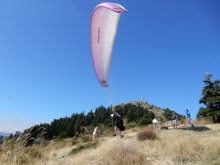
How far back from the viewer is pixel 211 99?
72.3ft

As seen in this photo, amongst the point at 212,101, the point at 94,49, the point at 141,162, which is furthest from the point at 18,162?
the point at 212,101

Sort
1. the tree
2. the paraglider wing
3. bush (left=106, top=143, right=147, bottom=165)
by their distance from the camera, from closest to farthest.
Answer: bush (left=106, top=143, right=147, bottom=165), the paraglider wing, the tree

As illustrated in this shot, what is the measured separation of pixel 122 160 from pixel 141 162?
515mm

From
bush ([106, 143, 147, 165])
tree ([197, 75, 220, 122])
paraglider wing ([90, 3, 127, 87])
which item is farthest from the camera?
tree ([197, 75, 220, 122])

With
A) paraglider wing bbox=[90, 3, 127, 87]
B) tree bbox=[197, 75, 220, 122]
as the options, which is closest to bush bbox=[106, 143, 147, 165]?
paraglider wing bbox=[90, 3, 127, 87]

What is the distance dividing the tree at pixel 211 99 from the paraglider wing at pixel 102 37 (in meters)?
15.8

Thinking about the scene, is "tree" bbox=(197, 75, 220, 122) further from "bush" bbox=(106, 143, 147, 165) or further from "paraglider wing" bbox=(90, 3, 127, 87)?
"bush" bbox=(106, 143, 147, 165)

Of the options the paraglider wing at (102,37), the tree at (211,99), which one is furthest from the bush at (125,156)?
the tree at (211,99)

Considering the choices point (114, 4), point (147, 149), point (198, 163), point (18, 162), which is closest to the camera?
point (18, 162)

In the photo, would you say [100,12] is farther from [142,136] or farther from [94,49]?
[142,136]

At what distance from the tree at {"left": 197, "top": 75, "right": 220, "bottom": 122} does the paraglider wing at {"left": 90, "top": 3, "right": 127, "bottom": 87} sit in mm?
15766

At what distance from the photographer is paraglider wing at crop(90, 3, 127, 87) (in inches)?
349

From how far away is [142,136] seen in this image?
32.5 ft

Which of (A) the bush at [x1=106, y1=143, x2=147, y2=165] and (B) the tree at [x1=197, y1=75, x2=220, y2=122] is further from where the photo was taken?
(B) the tree at [x1=197, y1=75, x2=220, y2=122]
